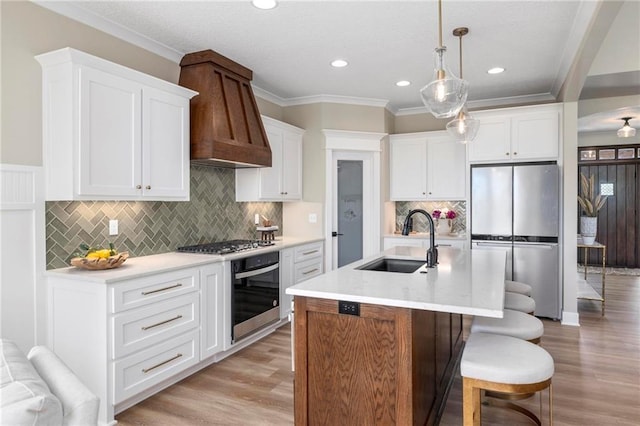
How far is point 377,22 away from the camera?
3.08 meters

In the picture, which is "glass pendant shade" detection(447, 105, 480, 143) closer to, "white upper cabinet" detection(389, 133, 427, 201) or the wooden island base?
"white upper cabinet" detection(389, 133, 427, 201)

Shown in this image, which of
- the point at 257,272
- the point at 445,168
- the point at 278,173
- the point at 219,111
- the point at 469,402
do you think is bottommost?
the point at 469,402

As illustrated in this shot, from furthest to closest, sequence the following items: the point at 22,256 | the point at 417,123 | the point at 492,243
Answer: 1. the point at 417,123
2. the point at 492,243
3. the point at 22,256

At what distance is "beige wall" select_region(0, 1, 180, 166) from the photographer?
7.97 feet

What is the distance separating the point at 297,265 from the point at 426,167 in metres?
2.35

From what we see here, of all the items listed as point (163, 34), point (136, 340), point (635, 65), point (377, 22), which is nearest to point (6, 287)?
point (136, 340)

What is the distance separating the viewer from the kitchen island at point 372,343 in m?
1.85

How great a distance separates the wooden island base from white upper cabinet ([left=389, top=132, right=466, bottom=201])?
3521 mm

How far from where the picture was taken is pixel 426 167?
5.48 metres

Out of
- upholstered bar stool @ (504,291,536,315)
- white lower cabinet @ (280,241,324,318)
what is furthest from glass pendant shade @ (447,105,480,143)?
white lower cabinet @ (280,241,324,318)

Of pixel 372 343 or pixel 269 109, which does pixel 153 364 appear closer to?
pixel 372 343

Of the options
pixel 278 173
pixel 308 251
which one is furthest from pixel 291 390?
pixel 278 173

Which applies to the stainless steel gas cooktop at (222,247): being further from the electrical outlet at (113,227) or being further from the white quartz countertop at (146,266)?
the electrical outlet at (113,227)

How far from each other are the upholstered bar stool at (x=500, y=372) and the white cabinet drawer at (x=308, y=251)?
105 inches
